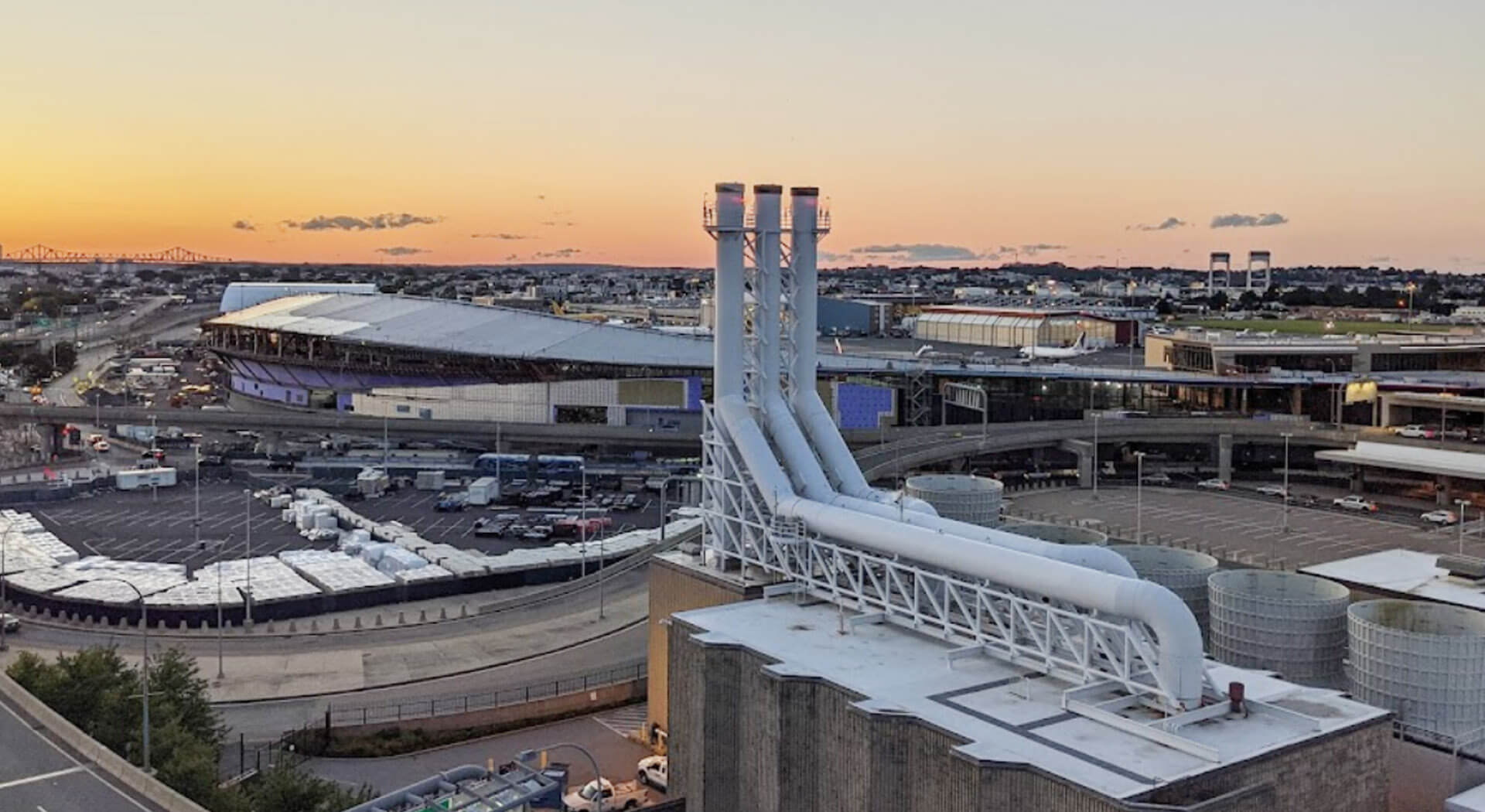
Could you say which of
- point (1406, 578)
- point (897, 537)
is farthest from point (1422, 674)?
point (897, 537)

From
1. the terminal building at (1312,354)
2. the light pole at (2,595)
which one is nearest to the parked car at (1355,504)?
the terminal building at (1312,354)

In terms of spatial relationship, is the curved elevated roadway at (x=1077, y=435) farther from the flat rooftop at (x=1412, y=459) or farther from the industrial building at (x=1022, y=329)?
the industrial building at (x=1022, y=329)

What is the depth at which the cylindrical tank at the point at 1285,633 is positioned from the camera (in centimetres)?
2377

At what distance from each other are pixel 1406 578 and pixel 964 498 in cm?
1019

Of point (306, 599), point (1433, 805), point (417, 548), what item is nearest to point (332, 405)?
Result: point (417, 548)

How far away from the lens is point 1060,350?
311ft

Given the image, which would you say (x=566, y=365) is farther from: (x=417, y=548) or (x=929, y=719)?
(x=929, y=719)

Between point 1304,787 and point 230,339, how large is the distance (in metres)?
92.3

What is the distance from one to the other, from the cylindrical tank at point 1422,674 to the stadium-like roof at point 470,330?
54.1 metres

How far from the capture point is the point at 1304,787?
18.1 metres

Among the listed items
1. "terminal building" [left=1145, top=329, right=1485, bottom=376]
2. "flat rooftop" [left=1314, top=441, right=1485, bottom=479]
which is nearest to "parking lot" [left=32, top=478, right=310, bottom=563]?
"flat rooftop" [left=1314, top=441, right=1485, bottom=479]

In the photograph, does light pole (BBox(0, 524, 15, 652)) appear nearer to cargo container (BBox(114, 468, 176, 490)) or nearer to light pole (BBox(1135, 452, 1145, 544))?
cargo container (BBox(114, 468, 176, 490))

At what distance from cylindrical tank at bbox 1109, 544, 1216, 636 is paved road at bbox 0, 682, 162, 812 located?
18.0 m

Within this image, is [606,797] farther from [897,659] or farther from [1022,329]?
[1022,329]
